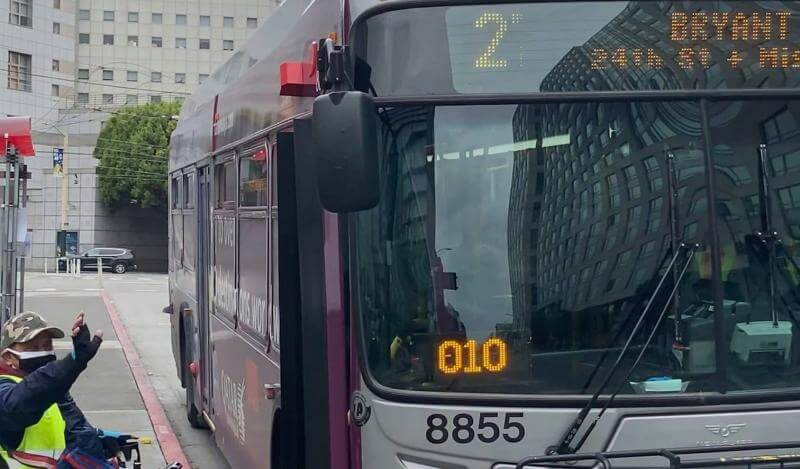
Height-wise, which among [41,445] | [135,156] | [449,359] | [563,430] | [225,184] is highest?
[135,156]

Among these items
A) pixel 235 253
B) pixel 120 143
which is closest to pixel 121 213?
pixel 120 143

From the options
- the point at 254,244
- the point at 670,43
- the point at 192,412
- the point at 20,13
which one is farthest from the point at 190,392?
the point at 20,13

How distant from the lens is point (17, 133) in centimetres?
997

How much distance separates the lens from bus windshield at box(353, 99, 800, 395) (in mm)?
3566

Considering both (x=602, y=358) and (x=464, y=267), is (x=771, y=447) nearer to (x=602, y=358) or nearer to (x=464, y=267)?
(x=602, y=358)

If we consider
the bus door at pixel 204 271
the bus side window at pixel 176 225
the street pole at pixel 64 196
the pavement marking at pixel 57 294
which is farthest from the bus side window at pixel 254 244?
the street pole at pixel 64 196

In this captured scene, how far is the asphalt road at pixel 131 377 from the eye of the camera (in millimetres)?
9945

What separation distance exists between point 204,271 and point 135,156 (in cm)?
5513

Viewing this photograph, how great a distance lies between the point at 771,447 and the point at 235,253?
3964 millimetres

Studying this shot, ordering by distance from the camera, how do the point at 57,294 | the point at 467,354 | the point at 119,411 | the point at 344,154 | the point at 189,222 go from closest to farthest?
the point at 344,154, the point at 467,354, the point at 189,222, the point at 119,411, the point at 57,294

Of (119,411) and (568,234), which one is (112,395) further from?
(568,234)

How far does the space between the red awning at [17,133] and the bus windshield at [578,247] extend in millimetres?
7369

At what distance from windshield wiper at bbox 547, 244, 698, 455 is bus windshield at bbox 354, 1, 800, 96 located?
0.66 metres

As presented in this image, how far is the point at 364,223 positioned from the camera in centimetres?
371
